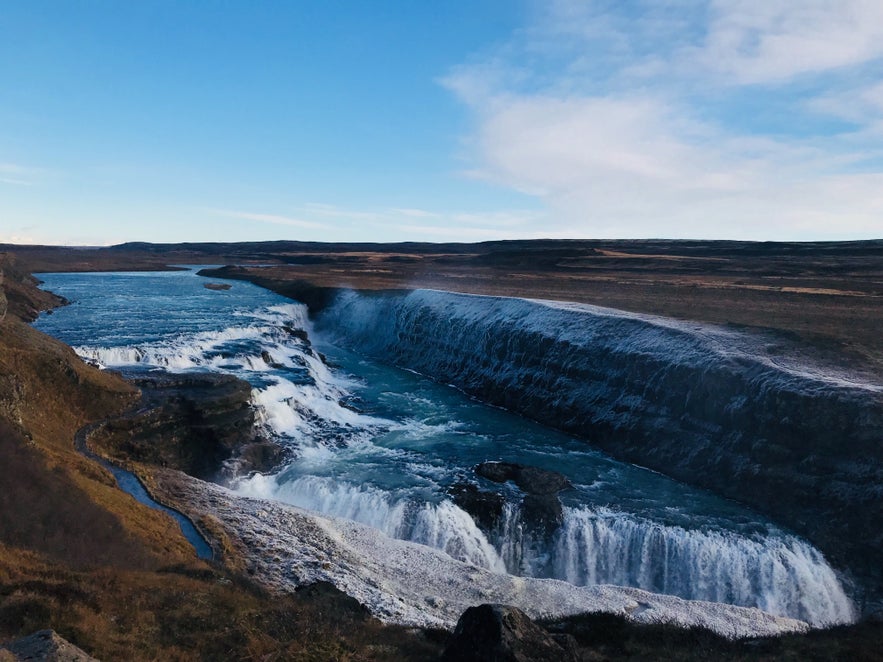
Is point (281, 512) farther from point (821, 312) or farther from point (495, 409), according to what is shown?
point (821, 312)

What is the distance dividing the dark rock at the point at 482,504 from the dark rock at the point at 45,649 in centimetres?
1687

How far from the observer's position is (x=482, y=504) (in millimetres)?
24234

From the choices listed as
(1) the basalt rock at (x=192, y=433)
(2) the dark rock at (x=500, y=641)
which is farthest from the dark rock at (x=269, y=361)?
(2) the dark rock at (x=500, y=641)

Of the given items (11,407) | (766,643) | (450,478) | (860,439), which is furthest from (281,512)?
(860,439)

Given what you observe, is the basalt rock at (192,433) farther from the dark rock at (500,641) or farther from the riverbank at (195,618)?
the dark rock at (500,641)

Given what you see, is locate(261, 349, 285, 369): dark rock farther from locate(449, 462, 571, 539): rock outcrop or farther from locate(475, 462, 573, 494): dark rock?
locate(449, 462, 571, 539): rock outcrop

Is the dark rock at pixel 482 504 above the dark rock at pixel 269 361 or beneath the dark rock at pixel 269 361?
beneath

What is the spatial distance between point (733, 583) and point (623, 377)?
15.6 meters

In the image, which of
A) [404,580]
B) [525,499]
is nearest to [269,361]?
[525,499]

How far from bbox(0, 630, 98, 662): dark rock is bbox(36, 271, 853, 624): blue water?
51.2 feet

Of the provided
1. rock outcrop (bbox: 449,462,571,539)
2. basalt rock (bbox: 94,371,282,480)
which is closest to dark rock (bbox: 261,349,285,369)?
basalt rock (bbox: 94,371,282,480)

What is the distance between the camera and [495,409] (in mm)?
40781

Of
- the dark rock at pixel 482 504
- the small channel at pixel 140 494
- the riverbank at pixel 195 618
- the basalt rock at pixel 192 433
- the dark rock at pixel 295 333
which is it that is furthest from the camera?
the dark rock at pixel 295 333

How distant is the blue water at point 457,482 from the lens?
2136 cm
